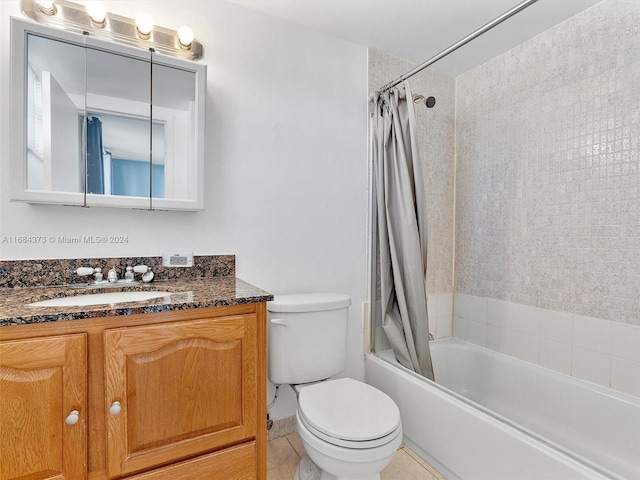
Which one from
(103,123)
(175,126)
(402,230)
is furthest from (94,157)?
(402,230)

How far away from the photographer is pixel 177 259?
1.57 metres

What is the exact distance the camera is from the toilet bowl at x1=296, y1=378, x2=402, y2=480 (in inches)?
46.8

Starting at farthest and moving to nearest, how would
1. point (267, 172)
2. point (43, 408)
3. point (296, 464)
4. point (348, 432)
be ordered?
point (267, 172)
point (296, 464)
point (348, 432)
point (43, 408)

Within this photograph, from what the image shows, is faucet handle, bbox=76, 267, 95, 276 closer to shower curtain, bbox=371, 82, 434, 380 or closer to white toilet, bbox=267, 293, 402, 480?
white toilet, bbox=267, 293, 402, 480

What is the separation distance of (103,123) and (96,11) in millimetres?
453

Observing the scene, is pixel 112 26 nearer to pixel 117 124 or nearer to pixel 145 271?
pixel 117 124

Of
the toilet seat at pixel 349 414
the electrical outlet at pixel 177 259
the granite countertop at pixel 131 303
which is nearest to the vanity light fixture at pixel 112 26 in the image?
the electrical outlet at pixel 177 259

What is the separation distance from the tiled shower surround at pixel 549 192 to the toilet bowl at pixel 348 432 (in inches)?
45.8

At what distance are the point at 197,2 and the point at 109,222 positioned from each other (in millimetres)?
1153

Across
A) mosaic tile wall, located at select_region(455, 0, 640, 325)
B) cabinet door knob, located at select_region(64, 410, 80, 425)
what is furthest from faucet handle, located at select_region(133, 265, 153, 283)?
mosaic tile wall, located at select_region(455, 0, 640, 325)

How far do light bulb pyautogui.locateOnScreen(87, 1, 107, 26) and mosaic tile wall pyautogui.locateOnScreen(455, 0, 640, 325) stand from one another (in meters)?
2.23

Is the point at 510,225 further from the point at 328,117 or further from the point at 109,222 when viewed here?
the point at 109,222

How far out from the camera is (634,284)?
1.58 metres

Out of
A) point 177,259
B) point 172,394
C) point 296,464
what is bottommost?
point 296,464
